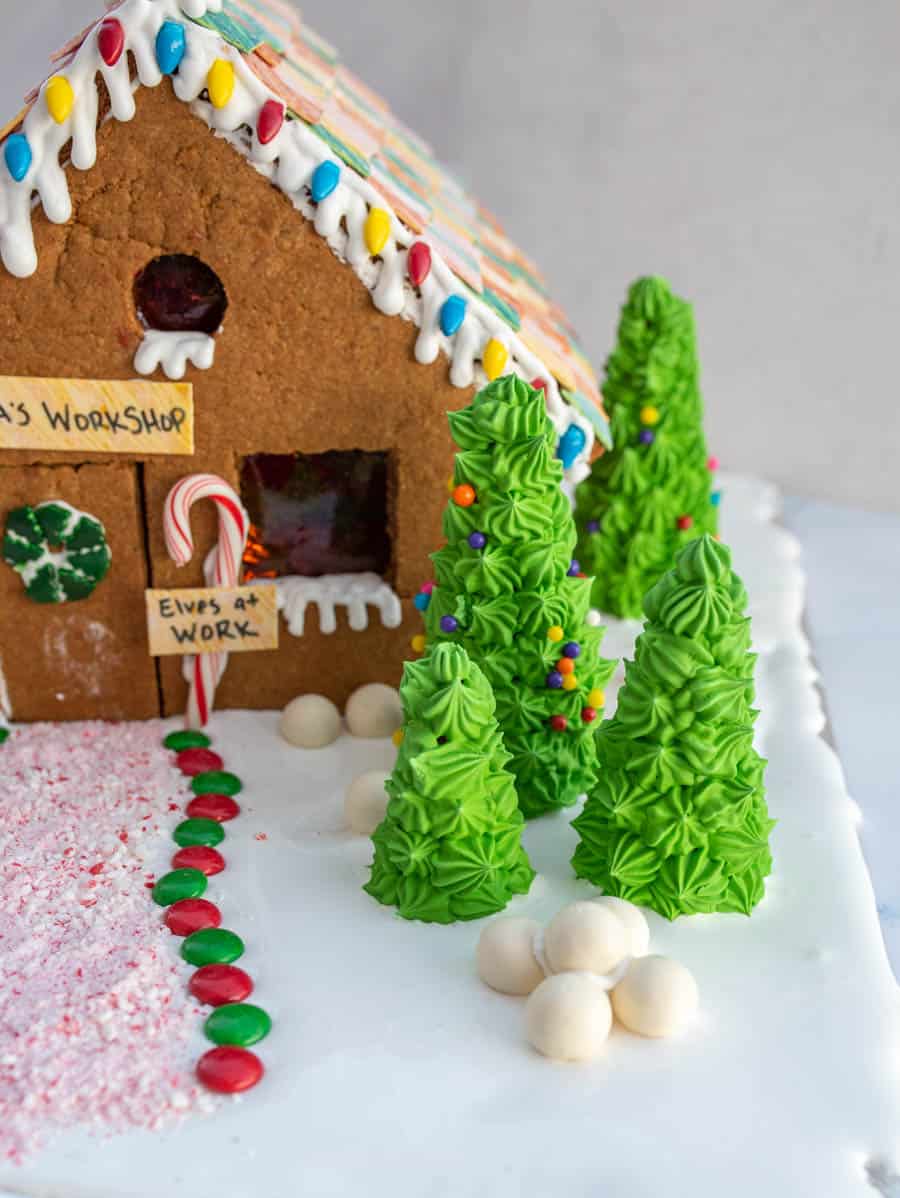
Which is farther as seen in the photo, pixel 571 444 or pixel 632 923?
pixel 571 444

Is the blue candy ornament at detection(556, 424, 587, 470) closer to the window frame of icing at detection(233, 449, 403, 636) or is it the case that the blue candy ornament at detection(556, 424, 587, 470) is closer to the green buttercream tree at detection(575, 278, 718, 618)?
the window frame of icing at detection(233, 449, 403, 636)

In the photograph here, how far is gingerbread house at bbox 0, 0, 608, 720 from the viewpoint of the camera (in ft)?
6.82

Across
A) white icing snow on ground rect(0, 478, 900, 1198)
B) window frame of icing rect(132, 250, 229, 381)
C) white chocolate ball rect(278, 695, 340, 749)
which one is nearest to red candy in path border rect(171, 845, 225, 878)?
white icing snow on ground rect(0, 478, 900, 1198)

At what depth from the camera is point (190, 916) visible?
6.45 feet

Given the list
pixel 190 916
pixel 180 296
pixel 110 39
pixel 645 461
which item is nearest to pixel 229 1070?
pixel 190 916

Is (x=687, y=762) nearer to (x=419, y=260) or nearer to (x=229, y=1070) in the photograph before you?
(x=229, y=1070)

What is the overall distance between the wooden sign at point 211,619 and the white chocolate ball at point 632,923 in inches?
32.8

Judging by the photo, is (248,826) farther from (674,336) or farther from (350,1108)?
(674,336)

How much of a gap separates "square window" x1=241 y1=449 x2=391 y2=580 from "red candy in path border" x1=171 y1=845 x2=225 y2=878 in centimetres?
54

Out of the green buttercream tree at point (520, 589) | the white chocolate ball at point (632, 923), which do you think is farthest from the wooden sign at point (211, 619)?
the white chocolate ball at point (632, 923)

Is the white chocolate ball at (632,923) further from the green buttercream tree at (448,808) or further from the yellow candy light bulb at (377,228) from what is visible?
the yellow candy light bulb at (377,228)

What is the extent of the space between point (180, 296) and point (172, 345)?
0.25 ft

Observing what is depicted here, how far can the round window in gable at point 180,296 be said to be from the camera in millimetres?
2207

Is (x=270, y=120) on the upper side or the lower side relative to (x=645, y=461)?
upper
